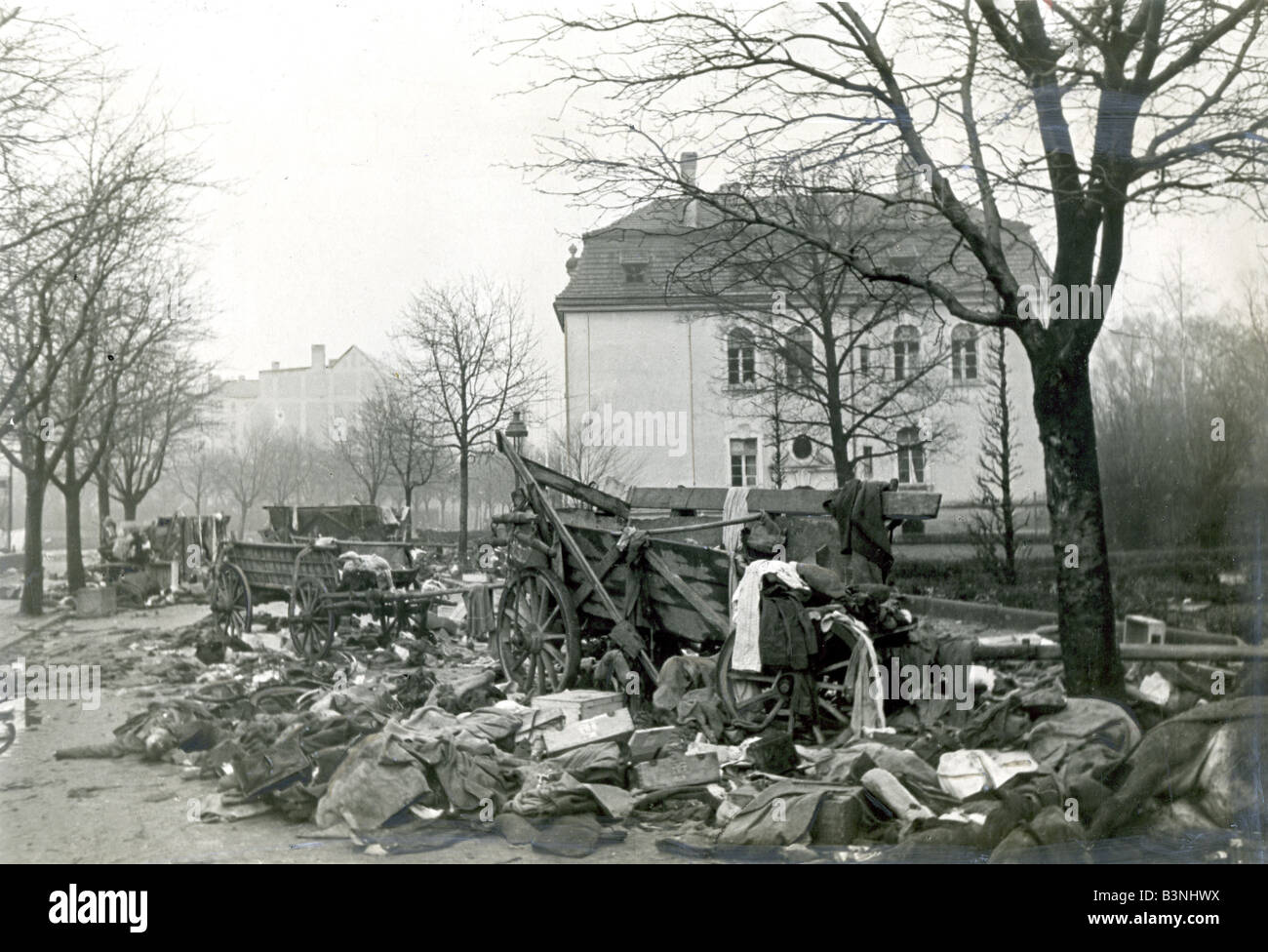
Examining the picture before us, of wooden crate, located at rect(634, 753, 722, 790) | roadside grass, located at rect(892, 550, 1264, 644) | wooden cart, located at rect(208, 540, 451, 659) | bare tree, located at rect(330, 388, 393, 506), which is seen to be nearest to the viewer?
wooden crate, located at rect(634, 753, 722, 790)

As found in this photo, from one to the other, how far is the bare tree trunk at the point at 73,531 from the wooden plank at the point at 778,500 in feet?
22.6

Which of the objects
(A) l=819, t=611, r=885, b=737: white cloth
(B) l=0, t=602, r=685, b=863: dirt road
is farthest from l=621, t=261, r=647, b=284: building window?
(B) l=0, t=602, r=685, b=863: dirt road

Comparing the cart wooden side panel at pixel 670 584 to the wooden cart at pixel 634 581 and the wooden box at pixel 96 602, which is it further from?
the wooden box at pixel 96 602

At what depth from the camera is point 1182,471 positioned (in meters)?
5.94

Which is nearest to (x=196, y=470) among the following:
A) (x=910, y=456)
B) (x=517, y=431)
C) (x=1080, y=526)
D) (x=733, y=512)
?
(x=517, y=431)

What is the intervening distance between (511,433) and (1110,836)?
4.73 m

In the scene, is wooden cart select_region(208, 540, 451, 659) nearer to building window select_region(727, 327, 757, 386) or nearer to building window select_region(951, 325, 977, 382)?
building window select_region(727, 327, 757, 386)

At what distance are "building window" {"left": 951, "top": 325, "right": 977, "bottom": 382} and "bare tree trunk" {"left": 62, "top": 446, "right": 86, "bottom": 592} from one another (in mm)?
9708

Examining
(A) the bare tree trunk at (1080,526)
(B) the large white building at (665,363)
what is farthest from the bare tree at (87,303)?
(A) the bare tree trunk at (1080,526)

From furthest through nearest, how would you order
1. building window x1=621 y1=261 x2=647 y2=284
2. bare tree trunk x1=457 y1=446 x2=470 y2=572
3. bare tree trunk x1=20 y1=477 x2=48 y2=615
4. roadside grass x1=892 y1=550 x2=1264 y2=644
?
bare tree trunk x1=20 y1=477 x2=48 y2=615 < bare tree trunk x1=457 y1=446 x2=470 y2=572 < building window x1=621 y1=261 x2=647 y2=284 < roadside grass x1=892 y1=550 x2=1264 y2=644

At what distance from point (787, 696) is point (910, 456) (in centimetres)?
472

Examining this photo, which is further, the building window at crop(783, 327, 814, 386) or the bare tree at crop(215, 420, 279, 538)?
the building window at crop(783, 327, 814, 386)

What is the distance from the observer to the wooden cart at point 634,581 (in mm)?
5977

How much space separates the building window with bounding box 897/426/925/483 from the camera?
972 cm
